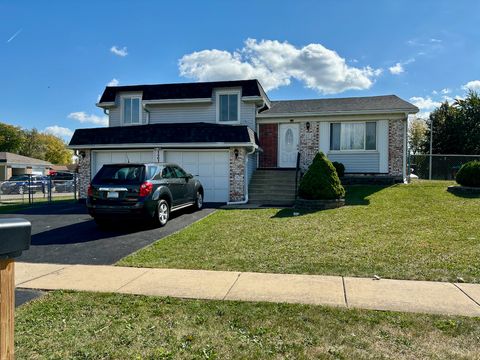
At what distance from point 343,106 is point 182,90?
26.8 feet

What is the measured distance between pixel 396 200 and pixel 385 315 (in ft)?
31.3

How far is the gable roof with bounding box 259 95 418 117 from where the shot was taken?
55.3ft

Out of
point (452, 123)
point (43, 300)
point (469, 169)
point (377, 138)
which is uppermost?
point (452, 123)

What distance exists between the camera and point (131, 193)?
30.5 ft

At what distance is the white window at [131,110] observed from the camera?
1981cm

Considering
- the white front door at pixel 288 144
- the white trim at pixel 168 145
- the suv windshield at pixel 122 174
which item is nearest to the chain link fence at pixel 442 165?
the white front door at pixel 288 144

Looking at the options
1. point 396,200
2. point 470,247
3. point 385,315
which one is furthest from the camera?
point 396,200

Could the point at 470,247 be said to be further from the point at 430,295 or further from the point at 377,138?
the point at 377,138

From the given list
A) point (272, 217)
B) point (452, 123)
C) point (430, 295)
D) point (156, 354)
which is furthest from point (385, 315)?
point (452, 123)

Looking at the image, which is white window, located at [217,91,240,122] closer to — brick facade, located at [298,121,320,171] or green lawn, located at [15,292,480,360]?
brick facade, located at [298,121,320,171]

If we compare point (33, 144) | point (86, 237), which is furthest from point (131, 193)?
point (33, 144)

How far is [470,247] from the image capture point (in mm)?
7094

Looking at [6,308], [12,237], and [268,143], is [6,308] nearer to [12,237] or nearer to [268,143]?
[12,237]

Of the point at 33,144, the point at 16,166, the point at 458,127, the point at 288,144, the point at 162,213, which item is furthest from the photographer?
the point at 33,144
